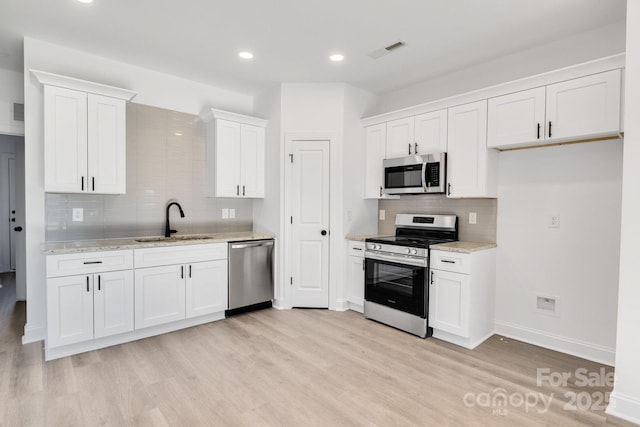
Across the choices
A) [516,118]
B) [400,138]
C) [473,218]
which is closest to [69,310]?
[400,138]

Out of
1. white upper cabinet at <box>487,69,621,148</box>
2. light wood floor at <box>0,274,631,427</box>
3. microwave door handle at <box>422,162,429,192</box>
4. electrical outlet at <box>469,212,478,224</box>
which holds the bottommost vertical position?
light wood floor at <box>0,274,631,427</box>

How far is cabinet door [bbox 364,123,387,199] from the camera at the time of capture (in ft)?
13.4

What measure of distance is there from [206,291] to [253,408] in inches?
68.0

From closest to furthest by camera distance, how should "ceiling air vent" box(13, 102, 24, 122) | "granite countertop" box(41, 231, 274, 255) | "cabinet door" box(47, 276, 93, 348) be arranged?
1. "cabinet door" box(47, 276, 93, 348)
2. "granite countertop" box(41, 231, 274, 255)
3. "ceiling air vent" box(13, 102, 24, 122)

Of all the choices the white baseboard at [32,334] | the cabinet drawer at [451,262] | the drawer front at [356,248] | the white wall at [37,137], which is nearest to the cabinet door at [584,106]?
the cabinet drawer at [451,262]

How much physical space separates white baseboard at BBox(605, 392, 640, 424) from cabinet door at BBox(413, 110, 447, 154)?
2.35 meters

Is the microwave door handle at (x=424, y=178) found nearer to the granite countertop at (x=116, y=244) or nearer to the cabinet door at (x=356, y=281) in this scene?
the cabinet door at (x=356, y=281)

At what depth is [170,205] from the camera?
12.8ft

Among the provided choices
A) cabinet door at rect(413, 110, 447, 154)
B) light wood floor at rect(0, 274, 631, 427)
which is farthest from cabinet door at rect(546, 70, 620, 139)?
light wood floor at rect(0, 274, 631, 427)

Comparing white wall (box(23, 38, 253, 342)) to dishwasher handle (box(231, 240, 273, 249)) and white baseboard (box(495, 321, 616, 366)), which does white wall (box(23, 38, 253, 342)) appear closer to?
dishwasher handle (box(231, 240, 273, 249))

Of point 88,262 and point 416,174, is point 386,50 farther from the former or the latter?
point 88,262

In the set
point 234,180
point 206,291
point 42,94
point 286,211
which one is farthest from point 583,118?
point 42,94

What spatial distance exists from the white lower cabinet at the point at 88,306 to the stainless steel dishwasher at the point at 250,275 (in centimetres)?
106

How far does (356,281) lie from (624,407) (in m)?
2.49
